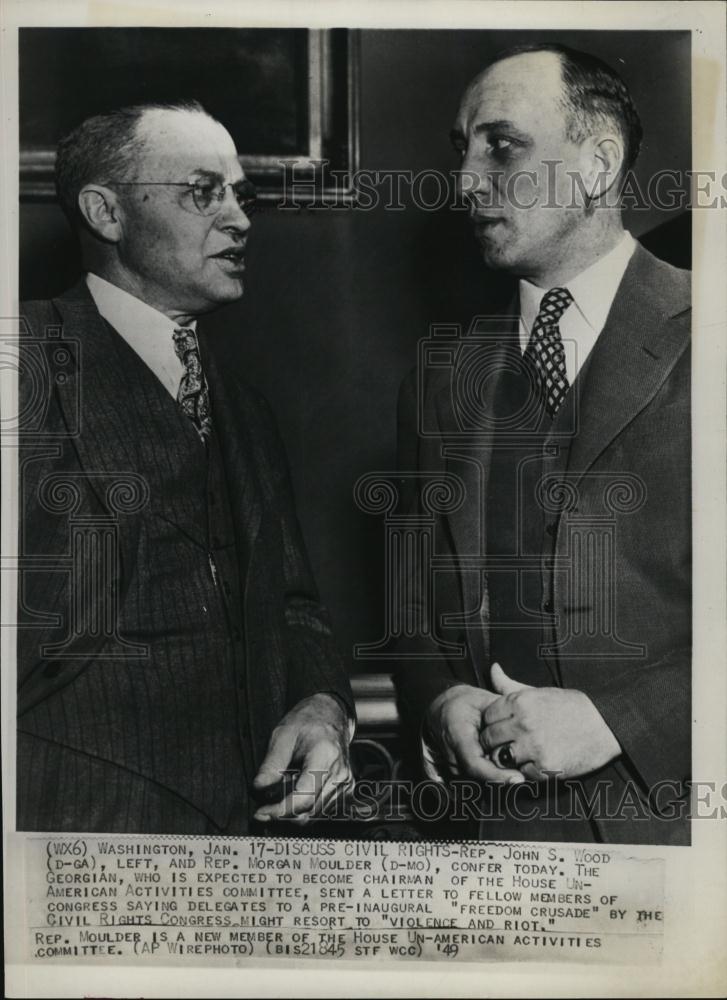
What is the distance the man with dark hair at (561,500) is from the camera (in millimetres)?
2377

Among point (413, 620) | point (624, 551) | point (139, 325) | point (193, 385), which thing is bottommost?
point (413, 620)

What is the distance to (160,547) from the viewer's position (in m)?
2.39

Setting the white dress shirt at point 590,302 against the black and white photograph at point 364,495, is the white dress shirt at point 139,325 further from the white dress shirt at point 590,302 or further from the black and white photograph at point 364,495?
the white dress shirt at point 590,302

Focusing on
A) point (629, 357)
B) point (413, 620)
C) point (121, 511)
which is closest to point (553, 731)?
point (413, 620)

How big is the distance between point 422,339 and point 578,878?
3.79 feet

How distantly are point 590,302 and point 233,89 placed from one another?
0.86 metres

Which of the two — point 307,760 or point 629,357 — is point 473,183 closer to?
point 629,357

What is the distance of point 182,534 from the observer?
2395 millimetres

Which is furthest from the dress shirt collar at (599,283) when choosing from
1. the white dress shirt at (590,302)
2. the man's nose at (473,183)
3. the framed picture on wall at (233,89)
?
the framed picture on wall at (233,89)

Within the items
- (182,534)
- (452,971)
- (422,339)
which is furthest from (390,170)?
(452,971)

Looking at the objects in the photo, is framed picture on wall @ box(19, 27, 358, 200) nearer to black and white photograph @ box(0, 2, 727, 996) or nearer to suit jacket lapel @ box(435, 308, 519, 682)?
black and white photograph @ box(0, 2, 727, 996)

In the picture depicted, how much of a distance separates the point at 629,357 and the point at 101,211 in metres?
1.12

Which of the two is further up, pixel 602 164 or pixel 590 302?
pixel 602 164

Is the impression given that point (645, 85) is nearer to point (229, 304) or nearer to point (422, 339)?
point (422, 339)
